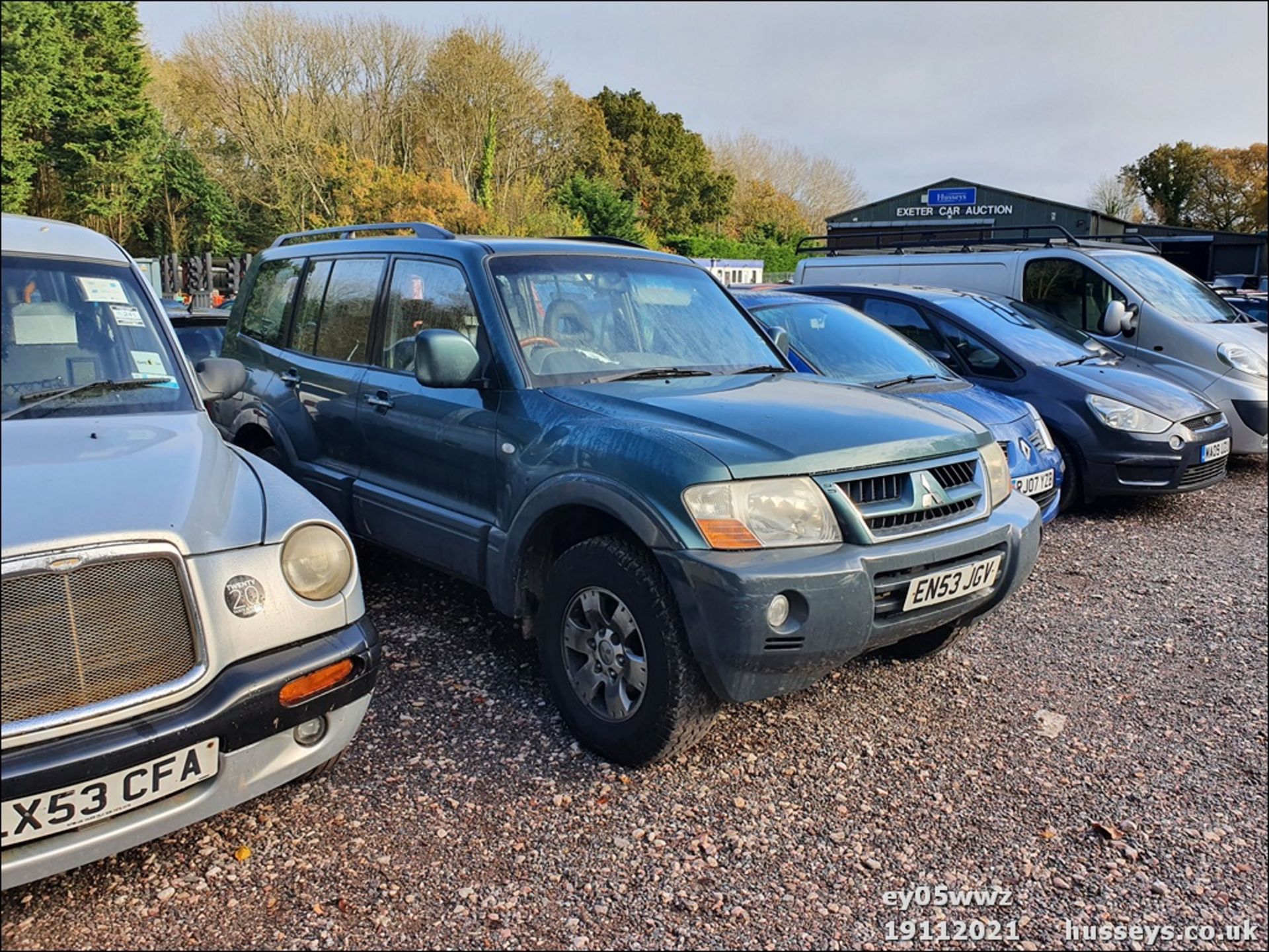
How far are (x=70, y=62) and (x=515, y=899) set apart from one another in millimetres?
2339

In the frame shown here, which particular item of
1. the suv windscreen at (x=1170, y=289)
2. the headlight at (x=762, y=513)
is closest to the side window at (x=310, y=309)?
the headlight at (x=762, y=513)

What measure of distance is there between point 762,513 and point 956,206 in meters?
26.1

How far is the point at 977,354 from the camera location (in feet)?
23.0

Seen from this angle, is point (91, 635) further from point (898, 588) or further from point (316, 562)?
point (898, 588)

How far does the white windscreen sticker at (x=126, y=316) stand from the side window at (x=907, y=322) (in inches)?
216

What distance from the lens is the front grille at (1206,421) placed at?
6.67m

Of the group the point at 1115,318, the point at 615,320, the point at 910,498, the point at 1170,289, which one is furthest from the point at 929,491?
the point at 1170,289

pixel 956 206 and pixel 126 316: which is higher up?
pixel 956 206

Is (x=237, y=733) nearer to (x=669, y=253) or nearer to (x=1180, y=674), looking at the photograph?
(x=669, y=253)

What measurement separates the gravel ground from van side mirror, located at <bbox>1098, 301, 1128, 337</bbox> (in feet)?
15.3

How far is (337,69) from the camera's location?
16.1ft

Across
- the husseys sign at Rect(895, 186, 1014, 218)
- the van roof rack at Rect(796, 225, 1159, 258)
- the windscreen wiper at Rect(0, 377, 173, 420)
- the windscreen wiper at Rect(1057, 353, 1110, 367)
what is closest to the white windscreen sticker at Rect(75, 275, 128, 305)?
the windscreen wiper at Rect(0, 377, 173, 420)

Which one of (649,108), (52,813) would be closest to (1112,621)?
(52,813)

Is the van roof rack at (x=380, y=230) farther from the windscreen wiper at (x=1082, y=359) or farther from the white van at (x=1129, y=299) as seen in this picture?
the white van at (x=1129, y=299)
